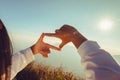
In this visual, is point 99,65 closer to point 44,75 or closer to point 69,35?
point 69,35

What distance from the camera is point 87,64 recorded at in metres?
1.43

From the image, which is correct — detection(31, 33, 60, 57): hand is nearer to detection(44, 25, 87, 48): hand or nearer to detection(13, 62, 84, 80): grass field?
detection(44, 25, 87, 48): hand

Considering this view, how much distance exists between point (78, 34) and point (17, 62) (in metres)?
1.20

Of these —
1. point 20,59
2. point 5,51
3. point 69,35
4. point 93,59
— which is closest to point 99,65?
point 93,59

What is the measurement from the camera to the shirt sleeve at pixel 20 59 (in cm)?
269

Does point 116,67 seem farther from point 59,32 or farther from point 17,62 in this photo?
point 17,62

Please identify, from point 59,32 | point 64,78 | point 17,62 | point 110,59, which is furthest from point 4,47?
point 64,78

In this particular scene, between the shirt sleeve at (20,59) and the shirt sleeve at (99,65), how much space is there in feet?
4.13

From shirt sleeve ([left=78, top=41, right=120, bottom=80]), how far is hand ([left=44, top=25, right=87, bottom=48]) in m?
0.15

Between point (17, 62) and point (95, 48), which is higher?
point (95, 48)

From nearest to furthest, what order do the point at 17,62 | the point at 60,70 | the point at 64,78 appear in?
the point at 17,62 < the point at 64,78 < the point at 60,70

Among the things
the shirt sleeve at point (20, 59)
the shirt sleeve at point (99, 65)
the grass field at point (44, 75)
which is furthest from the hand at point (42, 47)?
the grass field at point (44, 75)

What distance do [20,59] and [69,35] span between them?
1108mm

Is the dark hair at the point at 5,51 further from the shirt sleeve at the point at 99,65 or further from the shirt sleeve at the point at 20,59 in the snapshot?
the shirt sleeve at the point at 99,65
